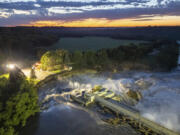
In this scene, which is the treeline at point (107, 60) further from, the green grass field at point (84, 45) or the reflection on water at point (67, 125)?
the green grass field at point (84, 45)

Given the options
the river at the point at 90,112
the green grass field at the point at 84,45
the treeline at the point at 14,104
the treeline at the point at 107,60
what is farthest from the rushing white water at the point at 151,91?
the green grass field at the point at 84,45

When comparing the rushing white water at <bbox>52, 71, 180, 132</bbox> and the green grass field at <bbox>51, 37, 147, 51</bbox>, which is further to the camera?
the green grass field at <bbox>51, 37, 147, 51</bbox>

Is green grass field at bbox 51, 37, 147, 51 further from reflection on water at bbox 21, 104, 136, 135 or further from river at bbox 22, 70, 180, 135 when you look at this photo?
reflection on water at bbox 21, 104, 136, 135

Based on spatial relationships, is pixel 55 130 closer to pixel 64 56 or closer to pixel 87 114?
pixel 87 114

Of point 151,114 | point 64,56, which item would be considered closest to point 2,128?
point 151,114

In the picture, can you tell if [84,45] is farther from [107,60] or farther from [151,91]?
[151,91]

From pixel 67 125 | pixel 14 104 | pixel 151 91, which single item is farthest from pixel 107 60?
pixel 14 104

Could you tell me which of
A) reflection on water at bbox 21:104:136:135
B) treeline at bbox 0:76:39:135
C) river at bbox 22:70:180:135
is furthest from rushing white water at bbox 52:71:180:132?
treeline at bbox 0:76:39:135
